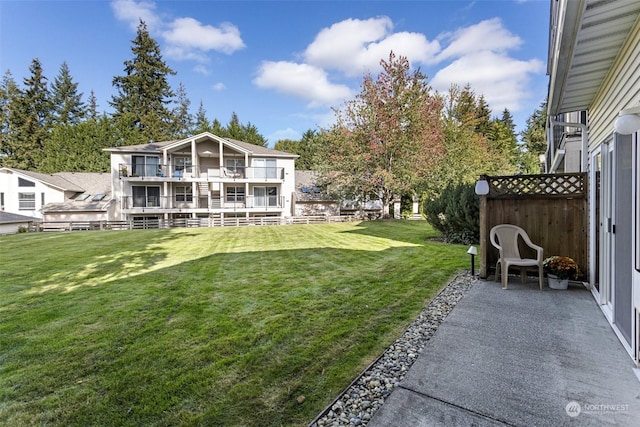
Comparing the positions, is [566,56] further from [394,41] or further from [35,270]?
[394,41]

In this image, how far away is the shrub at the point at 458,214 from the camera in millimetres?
9289

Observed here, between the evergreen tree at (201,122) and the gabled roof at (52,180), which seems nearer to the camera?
the gabled roof at (52,180)

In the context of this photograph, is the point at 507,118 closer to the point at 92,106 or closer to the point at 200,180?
the point at 200,180

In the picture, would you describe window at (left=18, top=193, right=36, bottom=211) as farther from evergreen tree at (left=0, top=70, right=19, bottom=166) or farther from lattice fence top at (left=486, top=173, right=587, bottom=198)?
lattice fence top at (left=486, top=173, right=587, bottom=198)

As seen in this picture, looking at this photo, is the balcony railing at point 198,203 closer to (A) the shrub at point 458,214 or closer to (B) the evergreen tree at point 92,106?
(A) the shrub at point 458,214

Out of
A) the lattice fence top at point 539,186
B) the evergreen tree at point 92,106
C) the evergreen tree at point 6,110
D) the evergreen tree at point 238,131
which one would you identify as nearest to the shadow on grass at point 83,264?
the lattice fence top at point 539,186

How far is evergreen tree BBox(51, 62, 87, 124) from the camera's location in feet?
104

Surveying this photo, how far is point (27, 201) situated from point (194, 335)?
85.9 ft

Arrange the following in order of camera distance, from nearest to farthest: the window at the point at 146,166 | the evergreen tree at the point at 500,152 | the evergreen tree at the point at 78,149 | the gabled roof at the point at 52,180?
the window at the point at 146,166 → the gabled roof at the point at 52,180 → the evergreen tree at the point at 500,152 → the evergreen tree at the point at 78,149

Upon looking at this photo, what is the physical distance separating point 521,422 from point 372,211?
22957mm

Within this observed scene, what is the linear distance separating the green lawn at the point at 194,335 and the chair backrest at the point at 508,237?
3.81 feet

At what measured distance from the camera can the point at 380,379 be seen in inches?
102

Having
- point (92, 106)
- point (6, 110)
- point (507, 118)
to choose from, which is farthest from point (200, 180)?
point (507, 118)

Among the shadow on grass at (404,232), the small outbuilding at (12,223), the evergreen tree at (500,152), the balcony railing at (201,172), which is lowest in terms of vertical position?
the shadow on grass at (404,232)
